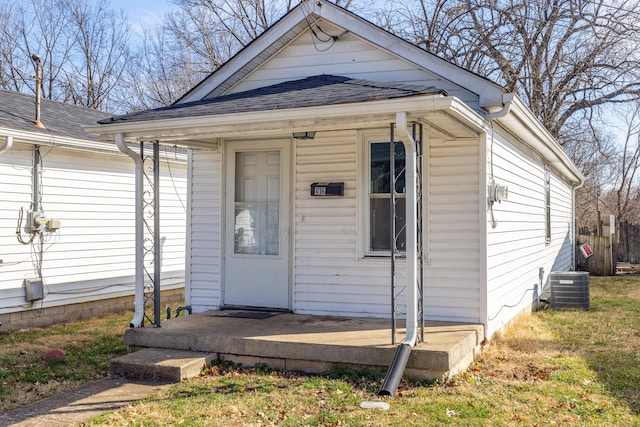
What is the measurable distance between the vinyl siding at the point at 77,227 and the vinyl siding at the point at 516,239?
6530 millimetres

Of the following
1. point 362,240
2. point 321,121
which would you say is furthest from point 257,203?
point 321,121

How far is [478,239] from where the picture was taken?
690cm

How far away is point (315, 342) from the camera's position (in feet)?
19.6

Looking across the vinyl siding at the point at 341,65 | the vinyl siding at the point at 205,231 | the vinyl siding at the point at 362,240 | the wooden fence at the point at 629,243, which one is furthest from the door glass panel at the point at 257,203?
the wooden fence at the point at 629,243

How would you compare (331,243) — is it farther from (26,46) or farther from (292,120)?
(26,46)

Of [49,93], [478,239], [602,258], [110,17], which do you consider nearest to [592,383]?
[478,239]

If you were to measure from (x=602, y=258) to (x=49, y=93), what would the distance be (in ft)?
68.5

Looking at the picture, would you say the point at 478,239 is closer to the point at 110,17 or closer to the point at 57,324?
the point at 57,324

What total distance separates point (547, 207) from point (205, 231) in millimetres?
7238

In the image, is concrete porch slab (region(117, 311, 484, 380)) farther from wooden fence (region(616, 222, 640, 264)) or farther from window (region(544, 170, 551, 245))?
wooden fence (region(616, 222, 640, 264))

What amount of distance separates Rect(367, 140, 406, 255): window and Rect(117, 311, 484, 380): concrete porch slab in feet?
3.08

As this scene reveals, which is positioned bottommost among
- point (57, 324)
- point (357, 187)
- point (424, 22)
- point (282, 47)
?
point (57, 324)

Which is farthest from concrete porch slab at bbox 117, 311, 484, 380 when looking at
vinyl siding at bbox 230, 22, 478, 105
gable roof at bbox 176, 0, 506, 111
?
vinyl siding at bbox 230, 22, 478, 105

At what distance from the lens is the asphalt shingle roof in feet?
19.2
